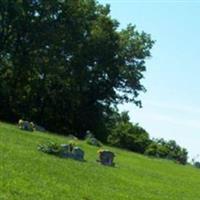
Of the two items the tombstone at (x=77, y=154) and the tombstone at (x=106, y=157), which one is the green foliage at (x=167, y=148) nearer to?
the tombstone at (x=106, y=157)

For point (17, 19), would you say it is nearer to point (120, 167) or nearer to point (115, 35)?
point (115, 35)

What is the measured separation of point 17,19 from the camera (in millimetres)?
66375

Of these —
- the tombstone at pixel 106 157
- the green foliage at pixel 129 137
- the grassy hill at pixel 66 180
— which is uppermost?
the green foliage at pixel 129 137

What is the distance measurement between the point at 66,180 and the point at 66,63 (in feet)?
156

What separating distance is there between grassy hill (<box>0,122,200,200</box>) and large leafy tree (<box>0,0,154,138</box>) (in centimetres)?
3212

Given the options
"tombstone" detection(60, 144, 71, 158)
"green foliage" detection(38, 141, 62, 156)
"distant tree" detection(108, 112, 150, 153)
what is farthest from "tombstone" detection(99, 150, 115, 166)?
"distant tree" detection(108, 112, 150, 153)

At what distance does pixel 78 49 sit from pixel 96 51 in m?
3.25

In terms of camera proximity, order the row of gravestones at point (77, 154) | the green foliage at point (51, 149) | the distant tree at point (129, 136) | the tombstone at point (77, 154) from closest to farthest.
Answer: the green foliage at point (51, 149) → the row of gravestones at point (77, 154) → the tombstone at point (77, 154) → the distant tree at point (129, 136)

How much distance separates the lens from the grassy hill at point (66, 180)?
20.1 meters

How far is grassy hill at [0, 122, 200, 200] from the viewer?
20.1m

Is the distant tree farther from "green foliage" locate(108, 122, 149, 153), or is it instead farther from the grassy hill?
the grassy hill

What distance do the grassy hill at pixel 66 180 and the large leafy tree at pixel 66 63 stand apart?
105 ft

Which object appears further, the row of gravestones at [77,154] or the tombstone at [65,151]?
the row of gravestones at [77,154]

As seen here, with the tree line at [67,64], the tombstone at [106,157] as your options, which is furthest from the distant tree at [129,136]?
the tombstone at [106,157]
